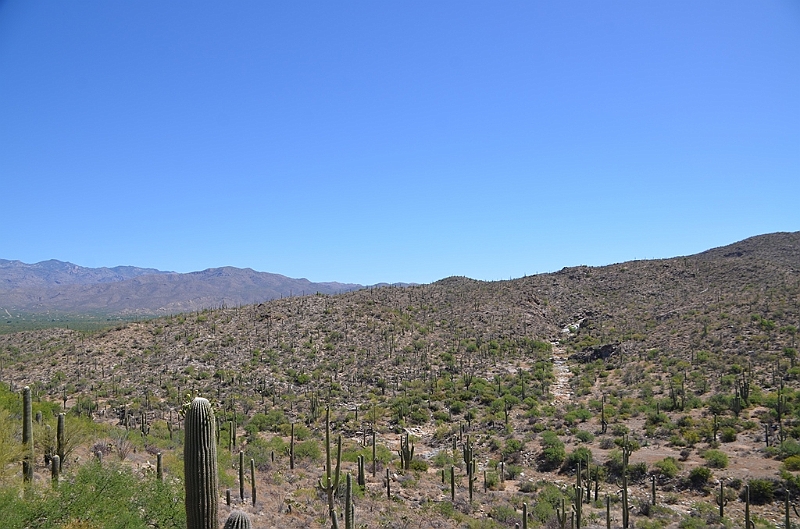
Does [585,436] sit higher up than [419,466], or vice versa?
[585,436]

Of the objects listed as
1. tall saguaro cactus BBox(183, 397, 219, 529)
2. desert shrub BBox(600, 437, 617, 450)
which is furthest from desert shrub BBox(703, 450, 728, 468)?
tall saguaro cactus BBox(183, 397, 219, 529)

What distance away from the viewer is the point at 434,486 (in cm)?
1798

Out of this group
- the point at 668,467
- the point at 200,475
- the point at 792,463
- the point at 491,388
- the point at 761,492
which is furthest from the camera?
the point at 491,388

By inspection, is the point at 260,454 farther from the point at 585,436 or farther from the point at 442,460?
the point at 585,436

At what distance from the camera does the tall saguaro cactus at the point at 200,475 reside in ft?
27.9

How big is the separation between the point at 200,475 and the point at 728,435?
20.9 metres

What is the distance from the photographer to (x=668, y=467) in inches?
722

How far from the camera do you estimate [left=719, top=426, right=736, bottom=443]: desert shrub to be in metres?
20.4

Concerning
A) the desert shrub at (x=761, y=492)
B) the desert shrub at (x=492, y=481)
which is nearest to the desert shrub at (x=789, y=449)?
the desert shrub at (x=761, y=492)

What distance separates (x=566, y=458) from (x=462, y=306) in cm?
2814

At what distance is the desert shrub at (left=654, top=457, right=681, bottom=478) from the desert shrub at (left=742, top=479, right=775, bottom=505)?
96.3 inches

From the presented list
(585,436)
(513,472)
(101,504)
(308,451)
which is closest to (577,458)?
(585,436)

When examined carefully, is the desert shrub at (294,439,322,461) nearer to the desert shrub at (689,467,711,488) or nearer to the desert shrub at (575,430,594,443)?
the desert shrub at (575,430,594,443)

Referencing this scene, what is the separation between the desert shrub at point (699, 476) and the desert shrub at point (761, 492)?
1.40m
